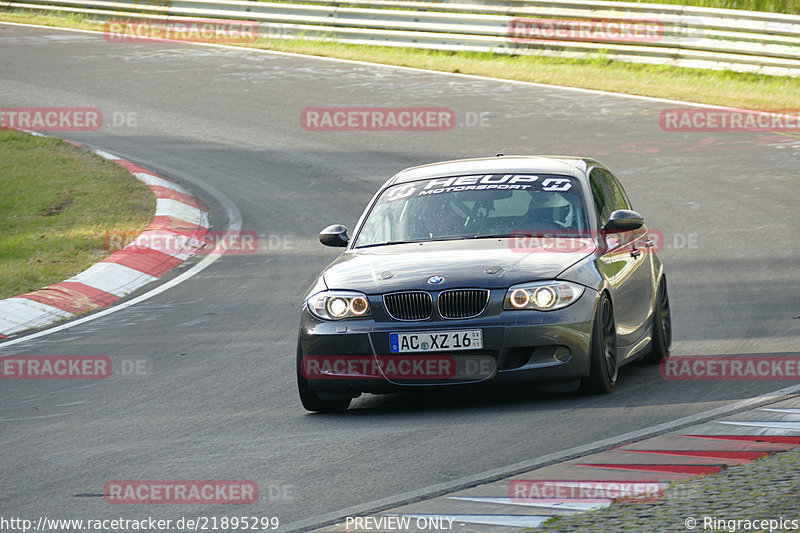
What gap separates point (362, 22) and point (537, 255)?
2054 centimetres

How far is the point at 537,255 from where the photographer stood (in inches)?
308

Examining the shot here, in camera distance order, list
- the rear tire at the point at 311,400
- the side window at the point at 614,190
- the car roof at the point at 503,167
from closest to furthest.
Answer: the rear tire at the point at 311,400
the car roof at the point at 503,167
the side window at the point at 614,190

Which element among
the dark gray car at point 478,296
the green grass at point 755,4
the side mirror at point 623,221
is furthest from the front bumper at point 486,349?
the green grass at point 755,4

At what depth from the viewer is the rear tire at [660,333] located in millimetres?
9094

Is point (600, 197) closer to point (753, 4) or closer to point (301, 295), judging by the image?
point (301, 295)

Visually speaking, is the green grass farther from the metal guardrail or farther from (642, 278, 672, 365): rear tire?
(642, 278, 672, 365): rear tire

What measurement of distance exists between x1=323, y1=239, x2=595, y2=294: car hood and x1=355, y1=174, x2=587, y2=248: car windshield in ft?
0.72

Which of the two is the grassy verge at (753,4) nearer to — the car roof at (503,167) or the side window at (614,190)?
the side window at (614,190)

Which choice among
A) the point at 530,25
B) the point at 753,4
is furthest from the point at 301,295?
the point at 753,4

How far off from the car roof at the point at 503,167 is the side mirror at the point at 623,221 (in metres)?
0.58

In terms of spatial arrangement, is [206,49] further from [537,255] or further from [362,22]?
[537,255]

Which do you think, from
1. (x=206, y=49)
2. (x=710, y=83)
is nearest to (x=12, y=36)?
(x=206, y=49)

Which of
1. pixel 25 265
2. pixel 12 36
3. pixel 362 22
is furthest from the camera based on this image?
pixel 12 36

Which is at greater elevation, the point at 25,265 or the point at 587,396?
the point at 587,396
